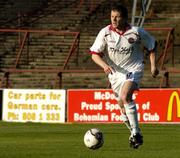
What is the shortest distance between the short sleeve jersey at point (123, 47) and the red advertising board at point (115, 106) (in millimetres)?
14186

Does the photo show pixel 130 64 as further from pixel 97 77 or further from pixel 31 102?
pixel 97 77

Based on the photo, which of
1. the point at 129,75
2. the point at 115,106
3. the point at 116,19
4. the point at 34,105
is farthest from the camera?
the point at 34,105

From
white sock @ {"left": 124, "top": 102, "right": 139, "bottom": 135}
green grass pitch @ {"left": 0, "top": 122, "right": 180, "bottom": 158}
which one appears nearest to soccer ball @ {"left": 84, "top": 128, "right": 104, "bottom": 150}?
green grass pitch @ {"left": 0, "top": 122, "right": 180, "bottom": 158}

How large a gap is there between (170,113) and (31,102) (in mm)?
5358

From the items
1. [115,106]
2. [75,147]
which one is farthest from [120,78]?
[115,106]

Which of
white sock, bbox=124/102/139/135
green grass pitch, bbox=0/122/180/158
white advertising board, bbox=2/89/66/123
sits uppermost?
white advertising board, bbox=2/89/66/123

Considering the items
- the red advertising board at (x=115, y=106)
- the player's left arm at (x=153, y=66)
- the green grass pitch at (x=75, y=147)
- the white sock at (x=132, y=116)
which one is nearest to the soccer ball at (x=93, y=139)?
the green grass pitch at (x=75, y=147)

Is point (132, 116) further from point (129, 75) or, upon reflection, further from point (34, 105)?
point (34, 105)

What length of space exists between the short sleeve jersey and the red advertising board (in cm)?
1419

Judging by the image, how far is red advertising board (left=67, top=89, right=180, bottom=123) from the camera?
30031 millimetres

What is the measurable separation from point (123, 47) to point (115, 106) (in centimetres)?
1535

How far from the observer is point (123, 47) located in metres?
15.6

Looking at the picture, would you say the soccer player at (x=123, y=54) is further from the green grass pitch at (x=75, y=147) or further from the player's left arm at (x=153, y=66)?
the green grass pitch at (x=75, y=147)

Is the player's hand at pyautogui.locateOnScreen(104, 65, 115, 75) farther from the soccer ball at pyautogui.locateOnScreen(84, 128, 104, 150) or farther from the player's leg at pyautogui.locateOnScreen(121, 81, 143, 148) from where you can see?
the soccer ball at pyautogui.locateOnScreen(84, 128, 104, 150)
